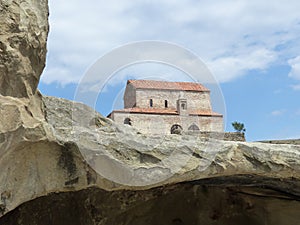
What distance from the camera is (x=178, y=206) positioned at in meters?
4.57

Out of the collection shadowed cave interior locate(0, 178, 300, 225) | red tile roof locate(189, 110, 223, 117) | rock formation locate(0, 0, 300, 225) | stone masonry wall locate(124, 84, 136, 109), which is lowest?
shadowed cave interior locate(0, 178, 300, 225)

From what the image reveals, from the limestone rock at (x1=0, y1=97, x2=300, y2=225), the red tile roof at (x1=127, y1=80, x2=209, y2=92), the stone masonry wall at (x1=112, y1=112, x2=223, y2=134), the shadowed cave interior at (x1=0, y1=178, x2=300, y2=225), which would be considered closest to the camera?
the limestone rock at (x1=0, y1=97, x2=300, y2=225)

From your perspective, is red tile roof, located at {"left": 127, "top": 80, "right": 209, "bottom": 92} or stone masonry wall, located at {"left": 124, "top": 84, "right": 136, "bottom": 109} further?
stone masonry wall, located at {"left": 124, "top": 84, "right": 136, "bottom": 109}

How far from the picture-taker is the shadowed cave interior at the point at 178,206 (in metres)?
3.92

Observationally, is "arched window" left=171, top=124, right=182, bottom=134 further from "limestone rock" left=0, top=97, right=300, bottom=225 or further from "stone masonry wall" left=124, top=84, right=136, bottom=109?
"stone masonry wall" left=124, top=84, right=136, bottom=109

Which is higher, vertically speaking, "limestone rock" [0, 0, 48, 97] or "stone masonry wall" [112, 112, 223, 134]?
"limestone rock" [0, 0, 48, 97]

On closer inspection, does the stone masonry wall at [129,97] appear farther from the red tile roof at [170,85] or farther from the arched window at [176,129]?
the arched window at [176,129]

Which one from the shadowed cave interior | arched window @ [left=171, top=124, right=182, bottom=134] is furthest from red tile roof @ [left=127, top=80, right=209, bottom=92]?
the shadowed cave interior

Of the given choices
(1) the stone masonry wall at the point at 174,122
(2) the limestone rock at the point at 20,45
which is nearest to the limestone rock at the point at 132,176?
(1) the stone masonry wall at the point at 174,122

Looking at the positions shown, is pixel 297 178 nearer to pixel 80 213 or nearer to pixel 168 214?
pixel 168 214

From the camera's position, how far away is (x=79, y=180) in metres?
2.89

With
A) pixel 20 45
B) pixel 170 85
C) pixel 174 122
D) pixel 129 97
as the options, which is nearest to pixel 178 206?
pixel 174 122

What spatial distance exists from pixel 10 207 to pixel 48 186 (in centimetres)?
25

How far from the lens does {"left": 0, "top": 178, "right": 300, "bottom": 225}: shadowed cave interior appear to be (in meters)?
3.92
